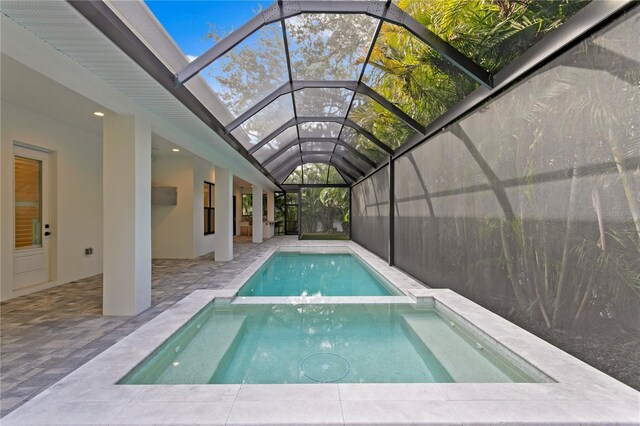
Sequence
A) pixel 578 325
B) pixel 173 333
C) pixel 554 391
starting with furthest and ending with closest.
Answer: pixel 173 333 < pixel 578 325 < pixel 554 391

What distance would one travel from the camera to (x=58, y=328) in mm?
3199

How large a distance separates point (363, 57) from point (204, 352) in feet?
14.6

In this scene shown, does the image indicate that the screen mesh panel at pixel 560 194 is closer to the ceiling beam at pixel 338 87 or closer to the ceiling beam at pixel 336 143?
the ceiling beam at pixel 338 87

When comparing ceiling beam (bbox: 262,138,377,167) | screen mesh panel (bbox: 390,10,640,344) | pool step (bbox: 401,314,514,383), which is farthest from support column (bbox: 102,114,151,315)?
ceiling beam (bbox: 262,138,377,167)

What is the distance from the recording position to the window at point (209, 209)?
9586 millimetres

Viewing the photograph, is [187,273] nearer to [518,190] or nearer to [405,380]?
[405,380]

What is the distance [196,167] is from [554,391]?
8.69 metres

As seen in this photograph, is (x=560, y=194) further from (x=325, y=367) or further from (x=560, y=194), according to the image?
(x=325, y=367)

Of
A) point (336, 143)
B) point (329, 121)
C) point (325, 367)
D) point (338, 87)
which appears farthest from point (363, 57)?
point (336, 143)

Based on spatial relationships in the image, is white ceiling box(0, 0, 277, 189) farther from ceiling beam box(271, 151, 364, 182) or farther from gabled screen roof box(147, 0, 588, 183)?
ceiling beam box(271, 151, 364, 182)

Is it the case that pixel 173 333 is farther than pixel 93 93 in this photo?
No

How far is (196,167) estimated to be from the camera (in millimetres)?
8453

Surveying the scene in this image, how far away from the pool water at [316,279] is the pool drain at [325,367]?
2371mm

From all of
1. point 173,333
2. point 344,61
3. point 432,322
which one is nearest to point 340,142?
point 344,61
